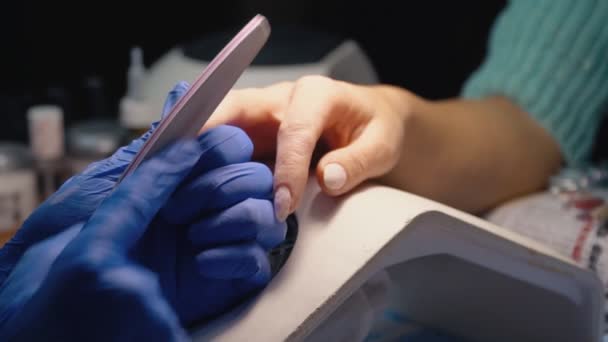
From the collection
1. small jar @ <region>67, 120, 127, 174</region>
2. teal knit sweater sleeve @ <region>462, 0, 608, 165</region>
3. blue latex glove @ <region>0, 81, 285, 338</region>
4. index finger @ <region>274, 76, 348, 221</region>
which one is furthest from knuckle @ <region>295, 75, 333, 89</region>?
small jar @ <region>67, 120, 127, 174</region>

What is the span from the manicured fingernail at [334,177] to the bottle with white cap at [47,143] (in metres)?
0.67

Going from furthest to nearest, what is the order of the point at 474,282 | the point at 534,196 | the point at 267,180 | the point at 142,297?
the point at 534,196 < the point at 474,282 < the point at 267,180 < the point at 142,297

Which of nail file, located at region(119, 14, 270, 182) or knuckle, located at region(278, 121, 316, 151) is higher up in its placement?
nail file, located at region(119, 14, 270, 182)

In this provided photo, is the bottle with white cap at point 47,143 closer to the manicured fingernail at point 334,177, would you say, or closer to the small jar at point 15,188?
the small jar at point 15,188

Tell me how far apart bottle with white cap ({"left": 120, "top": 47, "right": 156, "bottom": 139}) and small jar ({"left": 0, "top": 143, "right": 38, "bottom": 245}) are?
0.53ft

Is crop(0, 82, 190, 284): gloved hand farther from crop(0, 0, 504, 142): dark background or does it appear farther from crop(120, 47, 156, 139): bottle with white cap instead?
crop(0, 0, 504, 142): dark background

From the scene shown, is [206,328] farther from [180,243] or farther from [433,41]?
[433,41]

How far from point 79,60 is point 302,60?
1.59ft

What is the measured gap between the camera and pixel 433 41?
3.47 feet

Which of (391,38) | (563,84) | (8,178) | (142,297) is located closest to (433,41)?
(391,38)

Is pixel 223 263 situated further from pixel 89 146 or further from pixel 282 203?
pixel 89 146

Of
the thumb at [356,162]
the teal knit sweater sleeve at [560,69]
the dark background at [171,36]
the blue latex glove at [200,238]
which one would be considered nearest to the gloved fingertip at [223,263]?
the blue latex glove at [200,238]

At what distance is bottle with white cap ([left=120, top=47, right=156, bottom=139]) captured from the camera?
38.9 inches

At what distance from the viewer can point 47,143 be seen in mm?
992
